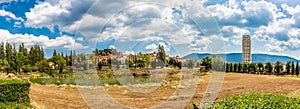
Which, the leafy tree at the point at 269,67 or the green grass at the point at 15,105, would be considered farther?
the leafy tree at the point at 269,67

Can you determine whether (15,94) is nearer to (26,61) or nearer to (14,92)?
(14,92)

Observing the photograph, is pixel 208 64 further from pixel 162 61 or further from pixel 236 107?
pixel 236 107

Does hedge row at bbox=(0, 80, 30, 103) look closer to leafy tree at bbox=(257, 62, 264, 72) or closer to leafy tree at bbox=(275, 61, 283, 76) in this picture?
leafy tree at bbox=(275, 61, 283, 76)

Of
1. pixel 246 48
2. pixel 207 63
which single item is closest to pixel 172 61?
pixel 207 63

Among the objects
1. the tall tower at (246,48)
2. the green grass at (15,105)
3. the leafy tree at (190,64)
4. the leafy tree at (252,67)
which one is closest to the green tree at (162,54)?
the leafy tree at (190,64)

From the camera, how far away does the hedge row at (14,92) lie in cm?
1497

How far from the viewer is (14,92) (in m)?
15.2

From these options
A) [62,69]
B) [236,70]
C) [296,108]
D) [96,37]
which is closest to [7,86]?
[96,37]

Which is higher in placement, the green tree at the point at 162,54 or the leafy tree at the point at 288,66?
the green tree at the point at 162,54

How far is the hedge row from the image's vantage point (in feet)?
49.1

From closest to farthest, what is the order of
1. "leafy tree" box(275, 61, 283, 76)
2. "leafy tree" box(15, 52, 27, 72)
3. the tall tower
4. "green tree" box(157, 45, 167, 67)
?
"green tree" box(157, 45, 167, 67) → "leafy tree" box(15, 52, 27, 72) → "leafy tree" box(275, 61, 283, 76) → the tall tower

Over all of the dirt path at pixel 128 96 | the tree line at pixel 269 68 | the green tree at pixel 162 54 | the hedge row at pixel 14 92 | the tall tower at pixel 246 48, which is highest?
the tall tower at pixel 246 48

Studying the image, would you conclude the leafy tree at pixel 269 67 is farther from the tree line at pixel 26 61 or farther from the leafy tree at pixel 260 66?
the tree line at pixel 26 61

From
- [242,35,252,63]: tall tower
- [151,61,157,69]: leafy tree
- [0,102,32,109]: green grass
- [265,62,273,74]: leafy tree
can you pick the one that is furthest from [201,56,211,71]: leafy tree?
[0,102,32,109]: green grass
